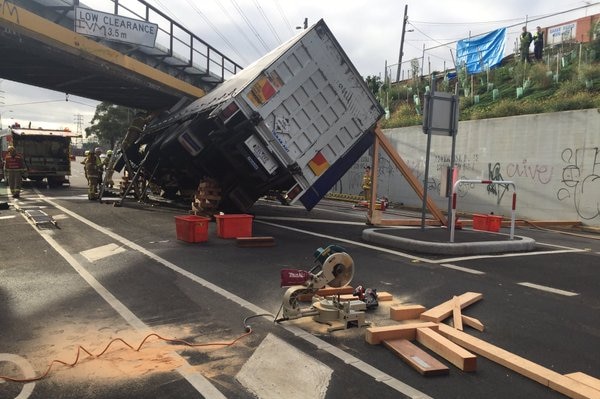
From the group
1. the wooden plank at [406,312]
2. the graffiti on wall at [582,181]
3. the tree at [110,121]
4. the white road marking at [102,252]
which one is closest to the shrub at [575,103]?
the graffiti on wall at [582,181]

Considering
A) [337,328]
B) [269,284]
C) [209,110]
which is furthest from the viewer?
[209,110]

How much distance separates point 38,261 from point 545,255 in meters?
9.12

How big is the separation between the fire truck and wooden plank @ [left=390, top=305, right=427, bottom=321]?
76.4 ft

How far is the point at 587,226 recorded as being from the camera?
14445mm

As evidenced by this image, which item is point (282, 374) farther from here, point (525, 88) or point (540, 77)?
point (540, 77)

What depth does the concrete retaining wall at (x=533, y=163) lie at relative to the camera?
→ 14.5 metres

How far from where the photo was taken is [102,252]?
325 inches

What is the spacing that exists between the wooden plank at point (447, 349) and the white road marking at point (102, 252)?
5.55 meters

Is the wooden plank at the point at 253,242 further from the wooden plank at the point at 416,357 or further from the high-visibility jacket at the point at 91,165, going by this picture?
the high-visibility jacket at the point at 91,165

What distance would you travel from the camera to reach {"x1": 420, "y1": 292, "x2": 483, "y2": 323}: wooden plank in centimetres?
493

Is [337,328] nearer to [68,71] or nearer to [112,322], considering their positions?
[112,322]

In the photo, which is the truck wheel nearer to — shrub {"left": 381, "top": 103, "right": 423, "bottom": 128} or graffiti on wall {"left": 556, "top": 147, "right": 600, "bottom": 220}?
shrub {"left": 381, "top": 103, "right": 423, "bottom": 128}

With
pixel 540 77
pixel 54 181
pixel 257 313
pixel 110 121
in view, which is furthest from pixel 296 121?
pixel 110 121

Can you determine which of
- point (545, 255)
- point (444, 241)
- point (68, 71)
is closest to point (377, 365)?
point (444, 241)
